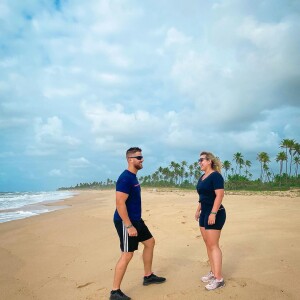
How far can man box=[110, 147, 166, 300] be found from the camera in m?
4.00

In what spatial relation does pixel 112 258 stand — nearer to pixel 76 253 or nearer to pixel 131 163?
pixel 76 253

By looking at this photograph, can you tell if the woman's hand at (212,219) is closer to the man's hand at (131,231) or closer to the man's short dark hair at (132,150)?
the man's hand at (131,231)

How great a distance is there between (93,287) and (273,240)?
415 centimetres

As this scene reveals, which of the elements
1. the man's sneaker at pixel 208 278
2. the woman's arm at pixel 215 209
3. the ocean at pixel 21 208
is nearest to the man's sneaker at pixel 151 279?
the man's sneaker at pixel 208 278

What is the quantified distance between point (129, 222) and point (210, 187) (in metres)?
1.34

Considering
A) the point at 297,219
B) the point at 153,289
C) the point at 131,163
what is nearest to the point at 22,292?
the point at 153,289

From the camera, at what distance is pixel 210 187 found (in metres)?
4.31

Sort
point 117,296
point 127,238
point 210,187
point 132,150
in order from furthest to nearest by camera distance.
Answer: point 132,150
point 210,187
point 127,238
point 117,296

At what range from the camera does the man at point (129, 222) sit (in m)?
4.00

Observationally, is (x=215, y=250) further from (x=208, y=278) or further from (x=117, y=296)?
(x=117, y=296)

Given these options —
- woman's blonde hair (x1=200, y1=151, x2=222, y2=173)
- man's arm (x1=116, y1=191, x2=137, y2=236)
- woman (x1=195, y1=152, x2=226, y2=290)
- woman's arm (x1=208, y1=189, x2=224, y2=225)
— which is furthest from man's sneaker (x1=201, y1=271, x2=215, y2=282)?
woman's blonde hair (x1=200, y1=151, x2=222, y2=173)

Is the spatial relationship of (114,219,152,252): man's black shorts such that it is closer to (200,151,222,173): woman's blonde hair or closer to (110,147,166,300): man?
(110,147,166,300): man

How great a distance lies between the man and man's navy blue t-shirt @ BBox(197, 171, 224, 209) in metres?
1.02

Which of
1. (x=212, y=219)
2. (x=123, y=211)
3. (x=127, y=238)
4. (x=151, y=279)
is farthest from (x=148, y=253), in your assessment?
(x=212, y=219)
